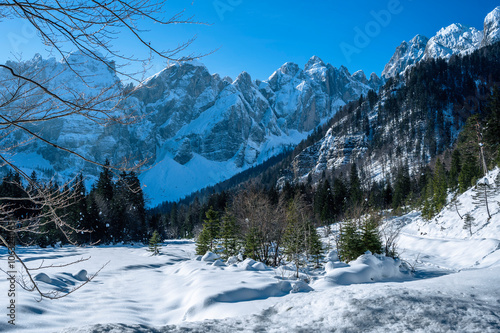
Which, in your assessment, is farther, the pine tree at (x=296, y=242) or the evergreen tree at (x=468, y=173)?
the evergreen tree at (x=468, y=173)

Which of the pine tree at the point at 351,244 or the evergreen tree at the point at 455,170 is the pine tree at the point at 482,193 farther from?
the pine tree at the point at 351,244

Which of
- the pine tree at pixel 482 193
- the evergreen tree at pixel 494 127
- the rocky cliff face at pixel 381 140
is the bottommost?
the pine tree at pixel 482 193

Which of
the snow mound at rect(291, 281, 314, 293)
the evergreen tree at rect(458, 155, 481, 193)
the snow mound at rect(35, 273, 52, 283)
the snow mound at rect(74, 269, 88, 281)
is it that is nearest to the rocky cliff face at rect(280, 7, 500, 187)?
the evergreen tree at rect(458, 155, 481, 193)

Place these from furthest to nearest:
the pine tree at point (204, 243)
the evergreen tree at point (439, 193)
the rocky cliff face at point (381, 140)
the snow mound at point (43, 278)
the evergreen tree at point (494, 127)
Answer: the rocky cliff face at point (381, 140) < the evergreen tree at point (439, 193) < the evergreen tree at point (494, 127) < the pine tree at point (204, 243) < the snow mound at point (43, 278)

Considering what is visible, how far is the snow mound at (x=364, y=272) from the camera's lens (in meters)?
7.05

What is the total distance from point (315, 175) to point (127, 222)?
8378 centimetres

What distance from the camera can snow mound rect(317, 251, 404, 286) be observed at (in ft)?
23.1

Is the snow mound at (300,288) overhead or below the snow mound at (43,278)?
below

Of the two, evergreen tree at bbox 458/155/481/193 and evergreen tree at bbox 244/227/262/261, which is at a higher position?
evergreen tree at bbox 458/155/481/193

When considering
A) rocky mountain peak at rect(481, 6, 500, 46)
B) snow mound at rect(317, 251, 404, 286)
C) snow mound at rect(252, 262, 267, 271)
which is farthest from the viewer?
rocky mountain peak at rect(481, 6, 500, 46)

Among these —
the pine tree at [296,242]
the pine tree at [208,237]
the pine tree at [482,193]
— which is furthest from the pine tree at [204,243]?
the pine tree at [482,193]

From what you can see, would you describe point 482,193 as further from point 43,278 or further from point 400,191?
point 400,191

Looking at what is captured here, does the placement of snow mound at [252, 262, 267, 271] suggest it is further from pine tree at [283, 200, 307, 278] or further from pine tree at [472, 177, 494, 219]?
pine tree at [472, 177, 494, 219]

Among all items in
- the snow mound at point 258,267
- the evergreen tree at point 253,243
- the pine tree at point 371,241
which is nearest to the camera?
the snow mound at point 258,267
